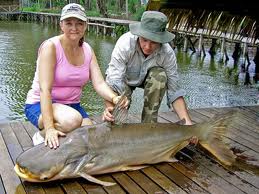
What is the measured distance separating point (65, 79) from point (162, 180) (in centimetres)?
130

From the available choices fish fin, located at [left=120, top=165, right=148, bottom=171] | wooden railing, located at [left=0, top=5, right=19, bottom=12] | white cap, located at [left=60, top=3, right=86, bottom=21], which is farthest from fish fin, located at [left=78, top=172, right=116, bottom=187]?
wooden railing, located at [left=0, top=5, right=19, bottom=12]

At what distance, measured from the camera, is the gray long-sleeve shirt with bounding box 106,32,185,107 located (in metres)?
4.29

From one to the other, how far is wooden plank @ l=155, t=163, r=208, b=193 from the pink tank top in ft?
3.55

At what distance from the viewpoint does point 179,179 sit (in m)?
3.66

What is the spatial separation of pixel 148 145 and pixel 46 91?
1.01 m

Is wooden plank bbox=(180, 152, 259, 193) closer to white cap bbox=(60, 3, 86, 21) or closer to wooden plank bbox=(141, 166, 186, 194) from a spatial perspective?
wooden plank bbox=(141, 166, 186, 194)

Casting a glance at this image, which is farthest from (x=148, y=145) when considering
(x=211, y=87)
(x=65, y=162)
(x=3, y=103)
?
(x=211, y=87)

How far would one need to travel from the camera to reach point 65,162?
3297 mm

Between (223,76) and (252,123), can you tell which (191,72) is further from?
(252,123)

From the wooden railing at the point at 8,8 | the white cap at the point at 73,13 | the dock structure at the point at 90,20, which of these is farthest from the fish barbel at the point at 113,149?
the wooden railing at the point at 8,8

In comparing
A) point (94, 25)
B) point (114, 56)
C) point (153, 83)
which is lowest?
point (94, 25)

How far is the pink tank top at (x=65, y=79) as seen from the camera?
388 centimetres

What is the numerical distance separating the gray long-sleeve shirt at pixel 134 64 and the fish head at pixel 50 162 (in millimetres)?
1059

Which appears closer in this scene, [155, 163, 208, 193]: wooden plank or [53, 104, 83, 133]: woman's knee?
[155, 163, 208, 193]: wooden plank
